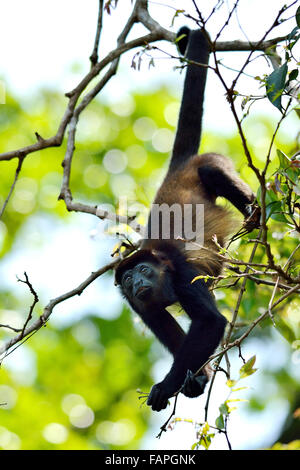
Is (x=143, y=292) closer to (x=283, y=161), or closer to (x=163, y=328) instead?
(x=163, y=328)

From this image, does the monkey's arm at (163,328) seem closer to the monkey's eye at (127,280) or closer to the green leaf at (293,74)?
the monkey's eye at (127,280)

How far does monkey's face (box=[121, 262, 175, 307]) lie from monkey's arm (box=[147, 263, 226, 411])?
0.91 ft

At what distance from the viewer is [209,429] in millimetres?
2506

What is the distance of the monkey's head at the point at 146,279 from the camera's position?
13.5ft

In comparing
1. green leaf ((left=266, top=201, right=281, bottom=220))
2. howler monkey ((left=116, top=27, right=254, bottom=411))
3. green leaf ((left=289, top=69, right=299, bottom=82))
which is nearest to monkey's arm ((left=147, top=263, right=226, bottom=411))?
howler monkey ((left=116, top=27, right=254, bottom=411))

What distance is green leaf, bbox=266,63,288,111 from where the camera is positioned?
2561 mm

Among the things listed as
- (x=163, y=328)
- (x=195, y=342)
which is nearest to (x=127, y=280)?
(x=163, y=328)

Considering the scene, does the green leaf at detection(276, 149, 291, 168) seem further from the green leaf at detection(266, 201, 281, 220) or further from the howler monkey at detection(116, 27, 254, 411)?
the howler monkey at detection(116, 27, 254, 411)

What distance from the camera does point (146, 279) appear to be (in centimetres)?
411

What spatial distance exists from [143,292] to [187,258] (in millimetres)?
408

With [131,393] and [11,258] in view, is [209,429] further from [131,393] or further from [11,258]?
[11,258]
